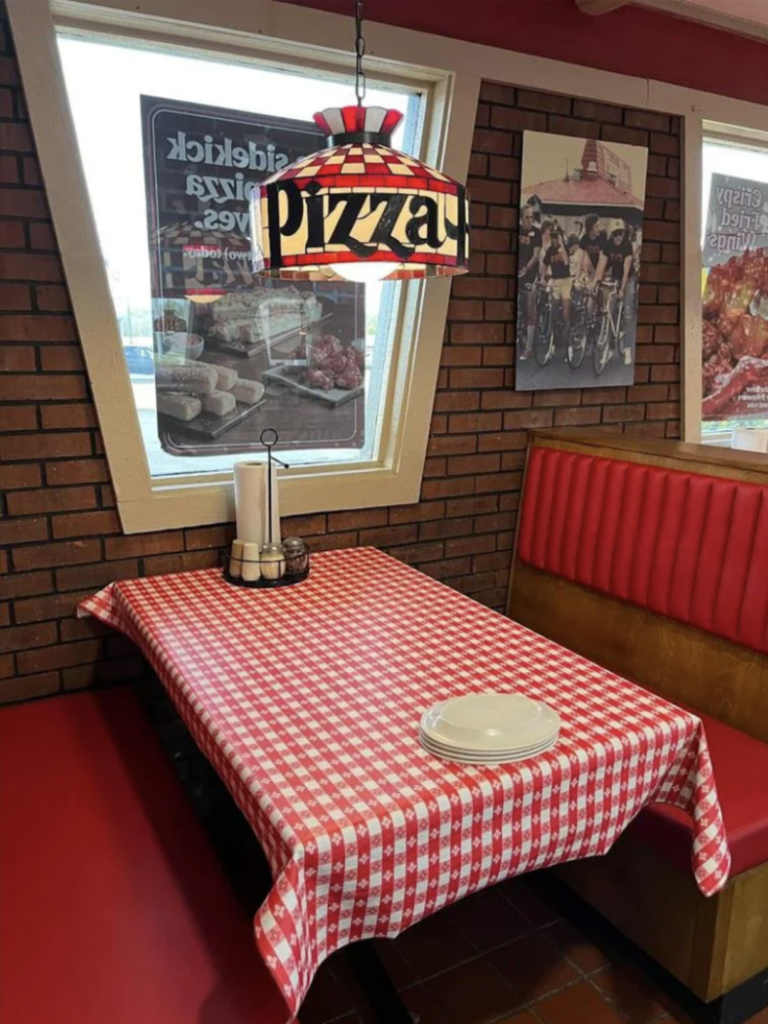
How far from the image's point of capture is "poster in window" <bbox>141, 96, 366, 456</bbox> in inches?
94.2

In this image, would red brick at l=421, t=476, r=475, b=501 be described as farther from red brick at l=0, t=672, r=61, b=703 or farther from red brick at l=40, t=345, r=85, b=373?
red brick at l=0, t=672, r=61, b=703

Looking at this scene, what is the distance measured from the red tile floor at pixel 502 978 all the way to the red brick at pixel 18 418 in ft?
5.85

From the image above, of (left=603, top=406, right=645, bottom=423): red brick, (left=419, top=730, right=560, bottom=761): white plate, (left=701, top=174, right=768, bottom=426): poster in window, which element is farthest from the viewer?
(left=701, top=174, right=768, bottom=426): poster in window

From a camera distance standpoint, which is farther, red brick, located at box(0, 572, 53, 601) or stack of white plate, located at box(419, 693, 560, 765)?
red brick, located at box(0, 572, 53, 601)

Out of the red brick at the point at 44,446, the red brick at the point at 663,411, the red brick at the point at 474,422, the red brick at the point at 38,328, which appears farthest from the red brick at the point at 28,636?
the red brick at the point at 663,411

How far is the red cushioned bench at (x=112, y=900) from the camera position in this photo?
1293 millimetres

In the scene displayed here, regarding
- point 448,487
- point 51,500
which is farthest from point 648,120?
point 51,500

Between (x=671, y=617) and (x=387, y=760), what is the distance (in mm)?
1421

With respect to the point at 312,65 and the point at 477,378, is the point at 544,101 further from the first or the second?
the point at 477,378

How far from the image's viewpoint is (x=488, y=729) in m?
1.42

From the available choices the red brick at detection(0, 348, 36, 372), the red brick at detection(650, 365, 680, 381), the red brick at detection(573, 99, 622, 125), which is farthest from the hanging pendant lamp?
the red brick at detection(650, 365, 680, 381)

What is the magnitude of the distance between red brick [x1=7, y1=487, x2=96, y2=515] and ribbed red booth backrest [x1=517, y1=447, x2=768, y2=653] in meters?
1.66

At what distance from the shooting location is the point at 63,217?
217 centimetres

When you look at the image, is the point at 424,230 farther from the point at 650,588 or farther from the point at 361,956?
the point at 361,956
